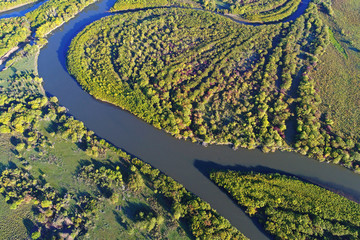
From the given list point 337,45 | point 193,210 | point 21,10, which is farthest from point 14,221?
point 337,45

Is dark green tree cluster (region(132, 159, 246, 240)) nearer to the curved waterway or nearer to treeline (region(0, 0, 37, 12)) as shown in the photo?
the curved waterway

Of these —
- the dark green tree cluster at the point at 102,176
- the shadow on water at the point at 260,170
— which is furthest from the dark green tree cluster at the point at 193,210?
the shadow on water at the point at 260,170

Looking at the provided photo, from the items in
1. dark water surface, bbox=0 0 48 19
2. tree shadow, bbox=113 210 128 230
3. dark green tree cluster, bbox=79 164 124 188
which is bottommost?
tree shadow, bbox=113 210 128 230

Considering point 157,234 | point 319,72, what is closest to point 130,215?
point 157,234

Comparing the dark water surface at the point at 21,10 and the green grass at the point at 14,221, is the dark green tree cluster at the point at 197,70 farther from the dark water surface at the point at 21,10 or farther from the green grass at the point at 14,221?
the dark water surface at the point at 21,10

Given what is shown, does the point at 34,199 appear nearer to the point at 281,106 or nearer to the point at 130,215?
the point at 130,215

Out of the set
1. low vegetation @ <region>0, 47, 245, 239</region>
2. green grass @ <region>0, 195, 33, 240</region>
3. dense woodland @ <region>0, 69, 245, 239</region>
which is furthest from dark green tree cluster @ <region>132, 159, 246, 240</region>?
green grass @ <region>0, 195, 33, 240</region>
